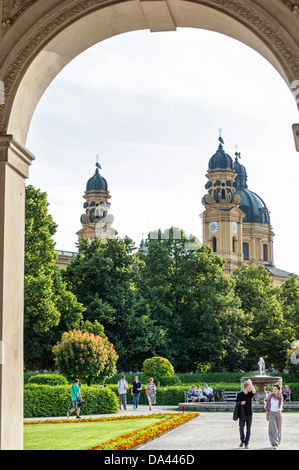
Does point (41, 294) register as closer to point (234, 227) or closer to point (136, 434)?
point (136, 434)

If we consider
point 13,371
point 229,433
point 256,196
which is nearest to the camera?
point 13,371

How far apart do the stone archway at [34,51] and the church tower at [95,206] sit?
8148cm

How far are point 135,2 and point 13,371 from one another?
449cm

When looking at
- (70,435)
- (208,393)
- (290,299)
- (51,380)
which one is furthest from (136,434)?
(290,299)

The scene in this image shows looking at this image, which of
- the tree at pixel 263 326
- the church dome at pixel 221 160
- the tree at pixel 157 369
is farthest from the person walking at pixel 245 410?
the church dome at pixel 221 160

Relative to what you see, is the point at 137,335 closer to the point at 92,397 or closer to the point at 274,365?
the point at 274,365

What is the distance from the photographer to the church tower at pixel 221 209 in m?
87.9

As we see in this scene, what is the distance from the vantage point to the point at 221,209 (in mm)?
88562

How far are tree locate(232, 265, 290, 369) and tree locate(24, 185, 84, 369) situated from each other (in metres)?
16.2

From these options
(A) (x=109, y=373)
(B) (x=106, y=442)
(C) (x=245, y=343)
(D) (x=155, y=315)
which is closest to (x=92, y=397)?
(A) (x=109, y=373)

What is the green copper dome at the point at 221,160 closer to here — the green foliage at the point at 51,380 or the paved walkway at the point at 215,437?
the green foliage at the point at 51,380

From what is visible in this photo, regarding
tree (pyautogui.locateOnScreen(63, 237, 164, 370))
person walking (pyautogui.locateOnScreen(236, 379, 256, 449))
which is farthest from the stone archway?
tree (pyautogui.locateOnScreen(63, 237, 164, 370))

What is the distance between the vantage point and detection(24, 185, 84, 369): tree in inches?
1267
